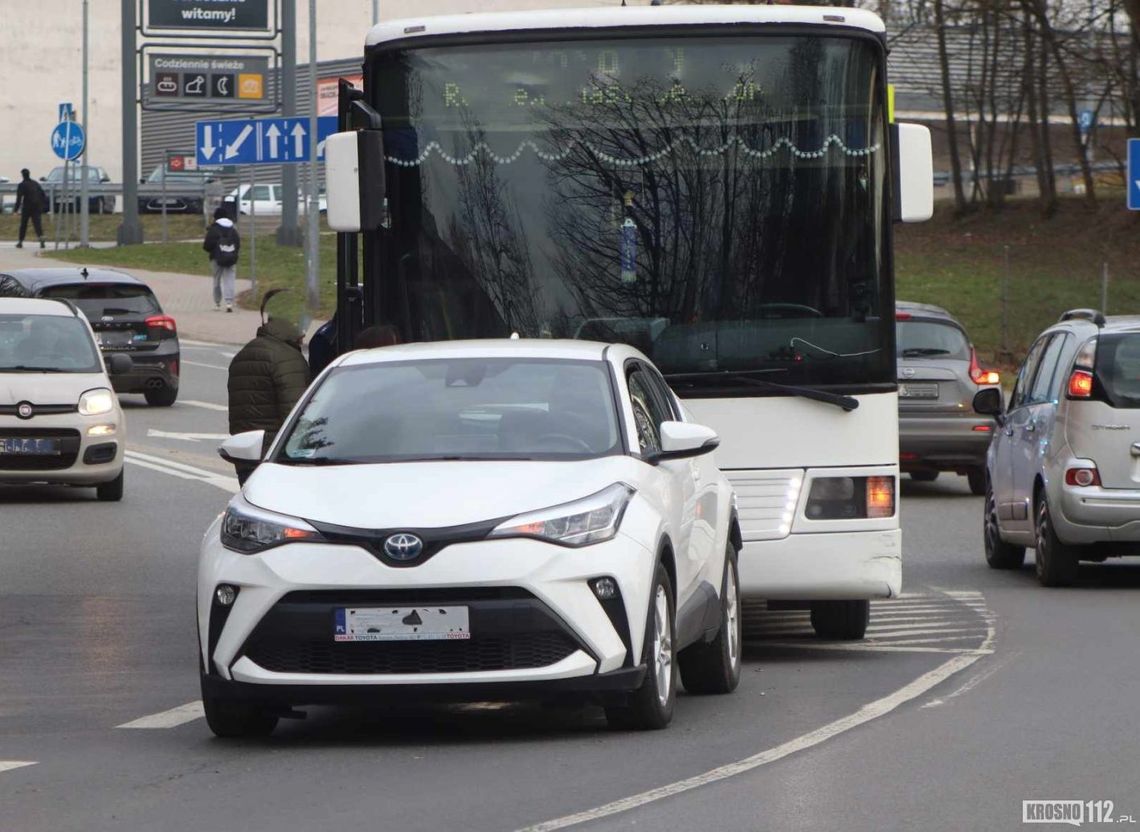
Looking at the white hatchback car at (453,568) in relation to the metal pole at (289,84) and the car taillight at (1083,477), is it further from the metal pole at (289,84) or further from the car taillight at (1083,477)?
the metal pole at (289,84)

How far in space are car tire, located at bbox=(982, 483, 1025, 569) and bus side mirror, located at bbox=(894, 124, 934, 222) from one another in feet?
18.9

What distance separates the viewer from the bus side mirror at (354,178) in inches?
447

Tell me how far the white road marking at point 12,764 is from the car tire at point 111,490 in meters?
12.3

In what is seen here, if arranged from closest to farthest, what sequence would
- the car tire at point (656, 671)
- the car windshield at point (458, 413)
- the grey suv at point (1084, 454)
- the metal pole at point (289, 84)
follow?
1. the car tire at point (656, 671)
2. the car windshield at point (458, 413)
3. the grey suv at point (1084, 454)
4. the metal pole at point (289, 84)

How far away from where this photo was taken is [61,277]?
29.9 m

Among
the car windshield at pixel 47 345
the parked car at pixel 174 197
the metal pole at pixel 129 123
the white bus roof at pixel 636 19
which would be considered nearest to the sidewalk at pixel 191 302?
the metal pole at pixel 129 123

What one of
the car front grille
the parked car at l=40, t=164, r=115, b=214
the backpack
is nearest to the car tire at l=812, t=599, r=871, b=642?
the car front grille

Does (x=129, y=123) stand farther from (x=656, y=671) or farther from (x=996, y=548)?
(x=656, y=671)

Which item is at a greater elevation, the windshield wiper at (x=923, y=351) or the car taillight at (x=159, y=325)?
the car taillight at (x=159, y=325)

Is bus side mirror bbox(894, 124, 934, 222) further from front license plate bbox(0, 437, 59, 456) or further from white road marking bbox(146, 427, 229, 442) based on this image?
white road marking bbox(146, 427, 229, 442)

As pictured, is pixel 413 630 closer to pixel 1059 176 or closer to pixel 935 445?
pixel 935 445

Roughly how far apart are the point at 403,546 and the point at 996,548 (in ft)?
30.4

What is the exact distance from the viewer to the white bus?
37.7ft

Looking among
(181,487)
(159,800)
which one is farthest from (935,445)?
(159,800)
